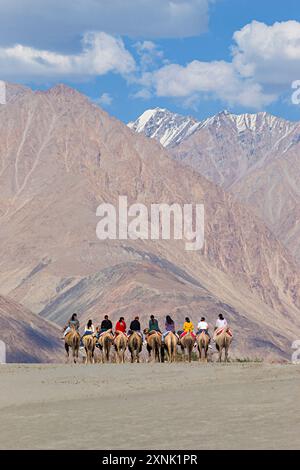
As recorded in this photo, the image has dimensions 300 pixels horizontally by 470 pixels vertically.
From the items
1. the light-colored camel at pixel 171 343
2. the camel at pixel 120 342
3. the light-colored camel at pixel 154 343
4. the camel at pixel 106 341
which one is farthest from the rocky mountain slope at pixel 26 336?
the light-colored camel at pixel 171 343

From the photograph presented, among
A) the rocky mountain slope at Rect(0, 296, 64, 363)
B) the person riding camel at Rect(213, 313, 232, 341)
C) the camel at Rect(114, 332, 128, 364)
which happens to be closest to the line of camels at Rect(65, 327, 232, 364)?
the camel at Rect(114, 332, 128, 364)

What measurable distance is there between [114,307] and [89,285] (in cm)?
1374

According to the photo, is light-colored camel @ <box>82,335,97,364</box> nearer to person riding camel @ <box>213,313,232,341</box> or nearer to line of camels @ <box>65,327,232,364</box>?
line of camels @ <box>65,327,232,364</box>

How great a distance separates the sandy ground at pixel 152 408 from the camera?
1708 cm

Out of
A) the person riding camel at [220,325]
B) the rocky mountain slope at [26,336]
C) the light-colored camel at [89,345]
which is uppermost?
the rocky mountain slope at [26,336]

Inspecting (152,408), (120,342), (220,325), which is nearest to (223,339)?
(220,325)

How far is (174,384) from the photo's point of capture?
28922 millimetres

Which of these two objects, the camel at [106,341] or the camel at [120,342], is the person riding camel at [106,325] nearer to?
the camel at [106,341]

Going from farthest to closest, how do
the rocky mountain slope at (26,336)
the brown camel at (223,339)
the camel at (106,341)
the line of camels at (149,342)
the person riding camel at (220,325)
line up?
the rocky mountain slope at (26,336) → the camel at (106,341) → the brown camel at (223,339) → the line of camels at (149,342) → the person riding camel at (220,325)

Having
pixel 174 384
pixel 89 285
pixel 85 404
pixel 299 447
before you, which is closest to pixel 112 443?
pixel 299 447

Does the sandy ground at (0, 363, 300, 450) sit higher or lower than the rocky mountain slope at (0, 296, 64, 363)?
lower

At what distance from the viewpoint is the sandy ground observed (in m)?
17.1

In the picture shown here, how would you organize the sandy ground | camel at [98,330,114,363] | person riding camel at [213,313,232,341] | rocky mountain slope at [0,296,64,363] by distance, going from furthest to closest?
rocky mountain slope at [0,296,64,363] < camel at [98,330,114,363] < person riding camel at [213,313,232,341] < the sandy ground
